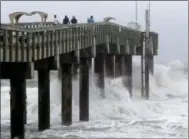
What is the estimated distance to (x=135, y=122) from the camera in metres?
32.1

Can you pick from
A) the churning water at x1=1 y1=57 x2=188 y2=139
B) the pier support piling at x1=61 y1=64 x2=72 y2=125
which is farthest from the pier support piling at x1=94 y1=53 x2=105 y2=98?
the pier support piling at x1=61 y1=64 x2=72 y2=125

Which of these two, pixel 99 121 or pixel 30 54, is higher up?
pixel 30 54

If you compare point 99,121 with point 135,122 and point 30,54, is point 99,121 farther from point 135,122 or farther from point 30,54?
point 30,54

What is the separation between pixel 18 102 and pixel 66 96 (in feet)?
29.7

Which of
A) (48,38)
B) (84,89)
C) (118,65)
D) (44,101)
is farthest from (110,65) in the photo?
(48,38)

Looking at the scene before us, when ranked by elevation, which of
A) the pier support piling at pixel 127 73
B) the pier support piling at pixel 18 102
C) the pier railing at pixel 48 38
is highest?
the pier railing at pixel 48 38

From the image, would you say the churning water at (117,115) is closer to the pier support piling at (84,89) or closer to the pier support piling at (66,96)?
the pier support piling at (66,96)

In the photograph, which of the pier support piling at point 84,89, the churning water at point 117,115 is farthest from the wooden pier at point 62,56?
the churning water at point 117,115

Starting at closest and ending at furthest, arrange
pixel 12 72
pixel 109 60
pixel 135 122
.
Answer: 1. pixel 12 72
2. pixel 135 122
3. pixel 109 60

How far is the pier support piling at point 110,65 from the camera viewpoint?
45281mm

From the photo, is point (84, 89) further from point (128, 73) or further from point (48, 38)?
point (128, 73)

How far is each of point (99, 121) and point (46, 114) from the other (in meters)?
4.97

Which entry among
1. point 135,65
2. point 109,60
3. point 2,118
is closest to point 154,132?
point 2,118

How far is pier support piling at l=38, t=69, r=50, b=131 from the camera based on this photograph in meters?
28.5
